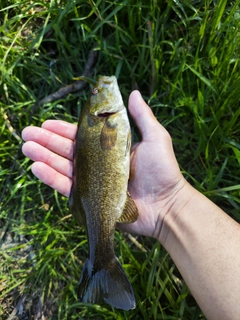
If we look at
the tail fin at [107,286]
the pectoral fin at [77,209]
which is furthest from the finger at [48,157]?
the tail fin at [107,286]

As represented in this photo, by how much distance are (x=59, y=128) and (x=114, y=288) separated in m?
1.60

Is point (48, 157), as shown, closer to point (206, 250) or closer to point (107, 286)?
point (107, 286)

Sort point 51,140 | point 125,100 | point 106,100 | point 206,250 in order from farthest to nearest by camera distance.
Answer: point 125,100 → point 51,140 → point 106,100 → point 206,250

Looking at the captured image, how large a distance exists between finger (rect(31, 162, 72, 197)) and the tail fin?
766 mm

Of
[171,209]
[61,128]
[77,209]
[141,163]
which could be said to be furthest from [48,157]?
[171,209]

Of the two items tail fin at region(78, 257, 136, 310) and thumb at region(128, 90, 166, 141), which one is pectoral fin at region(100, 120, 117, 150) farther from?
tail fin at region(78, 257, 136, 310)

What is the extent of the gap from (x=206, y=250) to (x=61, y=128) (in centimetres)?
178

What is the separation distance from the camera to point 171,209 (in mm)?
2852

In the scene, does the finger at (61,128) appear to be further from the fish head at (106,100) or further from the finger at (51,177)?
the fish head at (106,100)

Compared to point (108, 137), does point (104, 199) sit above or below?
below

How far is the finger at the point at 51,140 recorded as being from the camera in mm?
3143

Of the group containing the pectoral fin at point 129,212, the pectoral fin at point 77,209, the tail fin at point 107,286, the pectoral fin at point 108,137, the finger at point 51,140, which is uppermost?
the pectoral fin at point 108,137

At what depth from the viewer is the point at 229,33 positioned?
288 centimetres

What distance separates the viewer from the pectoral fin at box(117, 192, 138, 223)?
2.71 metres
